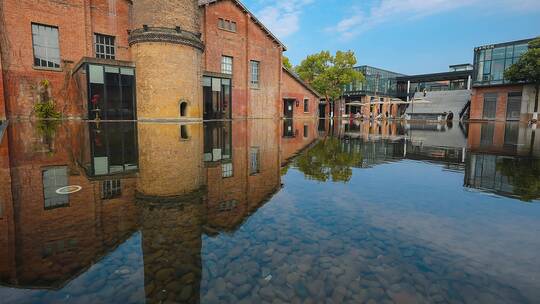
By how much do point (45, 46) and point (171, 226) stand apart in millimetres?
24631

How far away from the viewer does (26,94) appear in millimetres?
20031

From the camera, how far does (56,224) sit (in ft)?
9.94

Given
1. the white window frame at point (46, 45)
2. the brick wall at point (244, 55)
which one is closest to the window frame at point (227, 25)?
the brick wall at point (244, 55)

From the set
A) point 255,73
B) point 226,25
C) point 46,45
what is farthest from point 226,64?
point 46,45

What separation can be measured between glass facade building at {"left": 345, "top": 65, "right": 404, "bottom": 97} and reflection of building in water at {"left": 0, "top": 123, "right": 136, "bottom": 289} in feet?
216

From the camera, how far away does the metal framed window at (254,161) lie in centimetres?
615

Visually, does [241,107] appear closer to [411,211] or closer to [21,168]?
[21,168]

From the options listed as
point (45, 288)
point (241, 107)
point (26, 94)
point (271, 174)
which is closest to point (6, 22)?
point (26, 94)

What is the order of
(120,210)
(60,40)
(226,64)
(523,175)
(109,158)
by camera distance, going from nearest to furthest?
1. (120,210)
2. (523,175)
3. (109,158)
4. (60,40)
5. (226,64)

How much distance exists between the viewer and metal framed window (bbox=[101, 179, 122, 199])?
4051 millimetres

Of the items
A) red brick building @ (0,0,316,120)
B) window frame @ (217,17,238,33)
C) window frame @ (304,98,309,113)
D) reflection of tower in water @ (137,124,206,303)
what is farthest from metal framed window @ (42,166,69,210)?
window frame @ (304,98,309,113)

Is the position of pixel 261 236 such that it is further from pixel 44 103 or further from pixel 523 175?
pixel 44 103

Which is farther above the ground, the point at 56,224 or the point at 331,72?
the point at 331,72

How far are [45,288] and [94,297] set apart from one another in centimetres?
42
